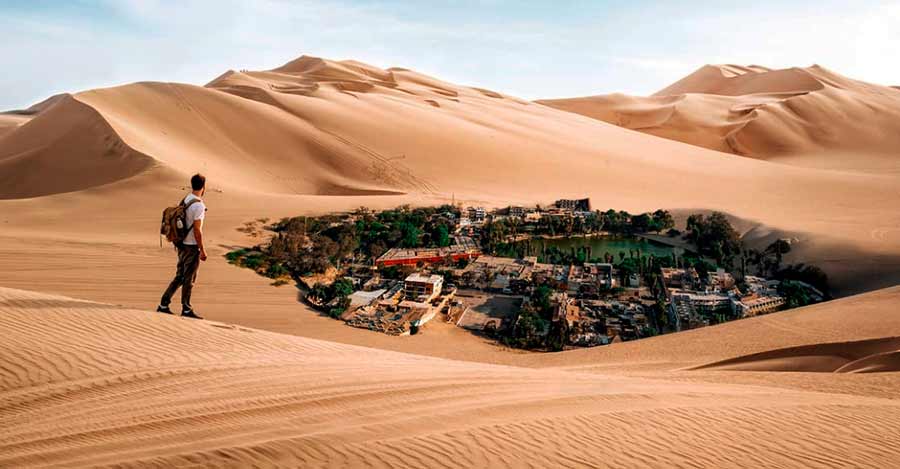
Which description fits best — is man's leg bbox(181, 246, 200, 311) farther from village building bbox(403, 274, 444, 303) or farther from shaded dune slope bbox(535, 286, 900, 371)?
village building bbox(403, 274, 444, 303)

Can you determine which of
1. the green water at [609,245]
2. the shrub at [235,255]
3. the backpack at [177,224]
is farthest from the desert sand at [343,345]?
the green water at [609,245]

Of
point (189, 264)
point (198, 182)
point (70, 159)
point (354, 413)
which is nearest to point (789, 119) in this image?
point (70, 159)

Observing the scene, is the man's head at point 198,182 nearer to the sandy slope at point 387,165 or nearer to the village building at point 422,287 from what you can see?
the village building at point 422,287

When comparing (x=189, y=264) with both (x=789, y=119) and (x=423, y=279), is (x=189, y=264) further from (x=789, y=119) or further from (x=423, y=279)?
(x=789, y=119)

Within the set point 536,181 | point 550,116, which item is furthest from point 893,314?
point 550,116

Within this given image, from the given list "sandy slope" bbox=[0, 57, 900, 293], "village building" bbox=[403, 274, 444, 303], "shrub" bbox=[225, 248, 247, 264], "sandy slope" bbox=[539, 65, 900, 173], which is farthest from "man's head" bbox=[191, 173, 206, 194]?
"sandy slope" bbox=[539, 65, 900, 173]

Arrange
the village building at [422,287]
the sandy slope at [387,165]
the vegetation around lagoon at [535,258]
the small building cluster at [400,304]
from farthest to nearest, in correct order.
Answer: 1. the sandy slope at [387,165]
2. the village building at [422,287]
3. the vegetation around lagoon at [535,258]
4. the small building cluster at [400,304]
